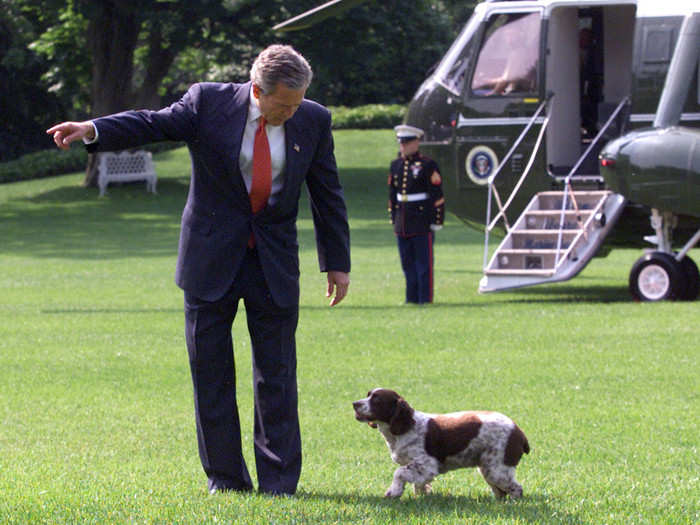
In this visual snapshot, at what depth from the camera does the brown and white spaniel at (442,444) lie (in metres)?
5.46

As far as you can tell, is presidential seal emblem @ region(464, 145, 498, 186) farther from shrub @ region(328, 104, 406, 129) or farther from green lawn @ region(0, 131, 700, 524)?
shrub @ region(328, 104, 406, 129)

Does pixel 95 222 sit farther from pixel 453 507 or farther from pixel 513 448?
pixel 453 507

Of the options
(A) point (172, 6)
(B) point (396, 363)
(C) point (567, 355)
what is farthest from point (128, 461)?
(A) point (172, 6)

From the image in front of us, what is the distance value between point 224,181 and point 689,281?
10687mm

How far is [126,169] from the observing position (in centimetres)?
4009

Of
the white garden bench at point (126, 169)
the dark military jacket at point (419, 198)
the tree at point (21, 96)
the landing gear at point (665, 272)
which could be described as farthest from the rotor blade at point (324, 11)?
the tree at point (21, 96)

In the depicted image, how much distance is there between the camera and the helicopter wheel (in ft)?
48.8

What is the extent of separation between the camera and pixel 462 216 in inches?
693

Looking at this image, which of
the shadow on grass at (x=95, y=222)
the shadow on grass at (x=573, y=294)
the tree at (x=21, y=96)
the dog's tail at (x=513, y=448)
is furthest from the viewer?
the tree at (x=21, y=96)

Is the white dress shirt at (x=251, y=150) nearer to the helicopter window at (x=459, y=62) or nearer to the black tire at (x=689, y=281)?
the black tire at (x=689, y=281)

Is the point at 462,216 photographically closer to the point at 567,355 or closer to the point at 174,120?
the point at 567,355

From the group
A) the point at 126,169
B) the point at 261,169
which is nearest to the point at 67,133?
the point at 261,169

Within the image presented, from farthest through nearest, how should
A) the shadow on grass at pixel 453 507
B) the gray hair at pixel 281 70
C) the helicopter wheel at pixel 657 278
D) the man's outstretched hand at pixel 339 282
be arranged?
the helicopter wheel at pixel 657 278
the man's outstretched hand at pixel 339 282
the gray hair at pixel 281 70
the shadow on grass at pixel 453 507

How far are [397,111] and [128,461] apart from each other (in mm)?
49381
